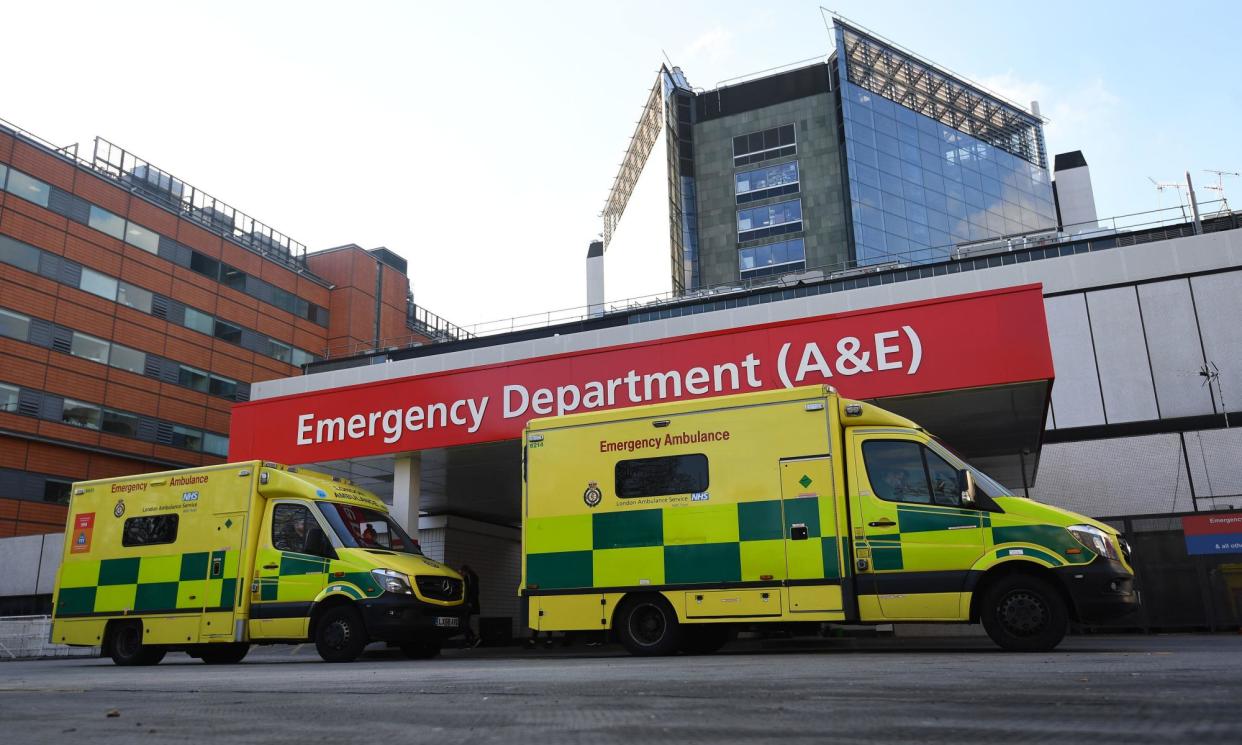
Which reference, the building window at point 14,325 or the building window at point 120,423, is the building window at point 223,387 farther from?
the building window at point 14,325

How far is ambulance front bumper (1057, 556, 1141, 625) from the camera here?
8039 mm

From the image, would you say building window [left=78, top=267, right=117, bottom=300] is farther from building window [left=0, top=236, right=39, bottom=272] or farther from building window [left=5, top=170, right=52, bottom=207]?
building window [left=5, top=170, right=52, bottom=207]

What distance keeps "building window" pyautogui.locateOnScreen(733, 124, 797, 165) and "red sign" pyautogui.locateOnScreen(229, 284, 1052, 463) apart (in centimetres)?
5150

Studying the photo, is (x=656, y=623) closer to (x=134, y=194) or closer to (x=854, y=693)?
(x=854, y=693)

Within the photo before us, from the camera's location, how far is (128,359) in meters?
42.4

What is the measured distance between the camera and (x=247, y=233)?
52250 millimetres

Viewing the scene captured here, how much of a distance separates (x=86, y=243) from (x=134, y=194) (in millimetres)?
4158

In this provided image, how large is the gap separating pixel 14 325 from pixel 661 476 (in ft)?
125

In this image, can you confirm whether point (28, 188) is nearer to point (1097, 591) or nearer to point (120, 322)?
point (120, 322)

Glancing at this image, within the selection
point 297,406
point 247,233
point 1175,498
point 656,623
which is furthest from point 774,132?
point 656,623

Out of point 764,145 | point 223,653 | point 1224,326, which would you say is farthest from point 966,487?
point 764,145

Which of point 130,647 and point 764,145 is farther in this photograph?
point 764,145

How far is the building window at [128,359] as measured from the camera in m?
41.8

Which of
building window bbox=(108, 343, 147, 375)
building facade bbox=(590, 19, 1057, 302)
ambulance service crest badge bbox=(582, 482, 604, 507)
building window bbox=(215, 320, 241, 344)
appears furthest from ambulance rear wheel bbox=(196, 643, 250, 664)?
building facade bbox=(590, 19, 1057, 302)
